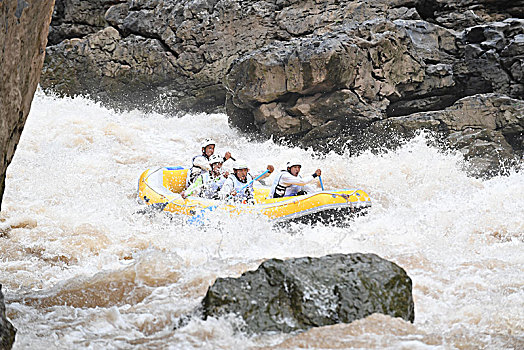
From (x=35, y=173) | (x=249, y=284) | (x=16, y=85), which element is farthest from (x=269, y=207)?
(x=35, y=173)

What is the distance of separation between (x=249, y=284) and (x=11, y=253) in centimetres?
315

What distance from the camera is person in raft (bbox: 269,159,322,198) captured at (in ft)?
21.2

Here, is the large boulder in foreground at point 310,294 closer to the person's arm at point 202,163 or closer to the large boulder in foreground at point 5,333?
the large boulder in foreground at point 5,333

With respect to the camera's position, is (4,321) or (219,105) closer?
(4,321)

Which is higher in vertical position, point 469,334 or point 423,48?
point 423,48

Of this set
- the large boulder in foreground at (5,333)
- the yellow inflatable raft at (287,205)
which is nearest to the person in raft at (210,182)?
the yellow inflatable raft at (287,205)

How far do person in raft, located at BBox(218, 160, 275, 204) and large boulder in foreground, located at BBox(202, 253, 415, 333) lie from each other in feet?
10.6

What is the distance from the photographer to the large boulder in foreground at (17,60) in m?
2.51

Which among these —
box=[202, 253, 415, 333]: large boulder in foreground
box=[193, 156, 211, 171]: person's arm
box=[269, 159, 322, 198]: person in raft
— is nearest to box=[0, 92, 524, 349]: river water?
box=[202, 253, 415, 333]: large boulder in foreground

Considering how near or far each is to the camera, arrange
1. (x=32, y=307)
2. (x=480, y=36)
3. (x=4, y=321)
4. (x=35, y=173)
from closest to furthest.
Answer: (x=4, y=321) → (x=32, y=307) → (x=35, y=173) → (x=480, y=36)

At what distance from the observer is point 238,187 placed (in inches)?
246

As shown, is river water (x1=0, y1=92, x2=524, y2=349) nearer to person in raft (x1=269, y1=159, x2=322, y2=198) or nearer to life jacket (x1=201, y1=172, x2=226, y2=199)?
life jacket (x1=201, y1=172, x2=226, y2=199)

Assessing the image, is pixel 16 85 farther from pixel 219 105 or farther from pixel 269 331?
pixel 219 105

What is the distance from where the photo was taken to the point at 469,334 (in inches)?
115
